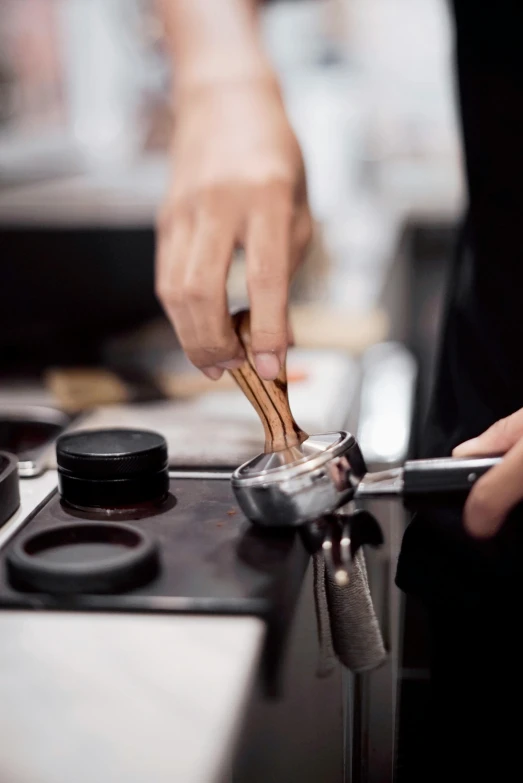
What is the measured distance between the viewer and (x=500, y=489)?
1.91ft

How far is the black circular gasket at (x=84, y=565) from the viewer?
52 centimetres

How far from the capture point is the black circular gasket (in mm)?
525

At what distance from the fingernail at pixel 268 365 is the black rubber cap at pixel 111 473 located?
0.10 m

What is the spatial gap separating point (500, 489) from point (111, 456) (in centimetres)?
28

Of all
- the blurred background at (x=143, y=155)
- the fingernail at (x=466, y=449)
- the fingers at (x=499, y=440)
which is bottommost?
the blurred background at (x=143, y=155)

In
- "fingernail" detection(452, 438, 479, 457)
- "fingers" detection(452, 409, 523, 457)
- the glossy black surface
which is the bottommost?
the glossy black surface

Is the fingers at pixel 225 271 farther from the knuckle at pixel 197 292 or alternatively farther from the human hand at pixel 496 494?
the human hand at pixel 496 494

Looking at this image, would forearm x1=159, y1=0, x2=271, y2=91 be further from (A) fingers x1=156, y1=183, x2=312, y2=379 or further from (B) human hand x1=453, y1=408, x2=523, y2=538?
(B) human hand x1=453, y1=408, x2=523, y2=538

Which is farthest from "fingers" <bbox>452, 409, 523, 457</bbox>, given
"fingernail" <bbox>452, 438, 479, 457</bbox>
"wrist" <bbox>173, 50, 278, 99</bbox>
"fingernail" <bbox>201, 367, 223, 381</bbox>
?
"wrist" <bbox>173, 50, 278, 99</bbox>

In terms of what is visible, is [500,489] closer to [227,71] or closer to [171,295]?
[171,295]

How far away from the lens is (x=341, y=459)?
0.60m

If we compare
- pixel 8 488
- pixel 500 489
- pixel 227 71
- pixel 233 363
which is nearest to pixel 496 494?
pixel 500 489

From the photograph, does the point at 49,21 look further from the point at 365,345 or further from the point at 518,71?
the point at 518,71

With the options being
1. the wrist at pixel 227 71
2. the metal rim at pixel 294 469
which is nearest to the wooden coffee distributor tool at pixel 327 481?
the metal rim at pixel 294 469
